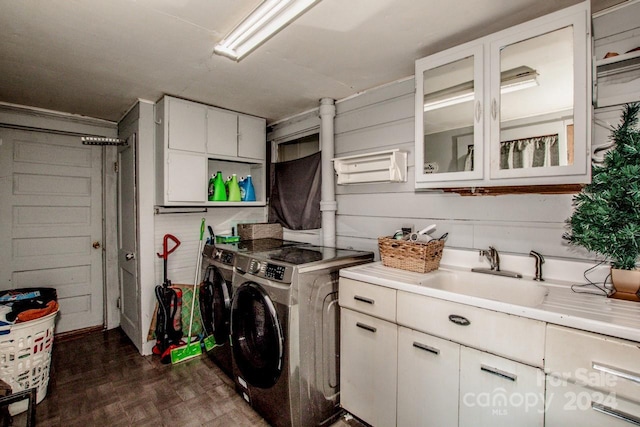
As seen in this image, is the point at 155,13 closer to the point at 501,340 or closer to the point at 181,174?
the point at 181,174

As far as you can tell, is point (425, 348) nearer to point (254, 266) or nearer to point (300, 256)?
point (300, 256)

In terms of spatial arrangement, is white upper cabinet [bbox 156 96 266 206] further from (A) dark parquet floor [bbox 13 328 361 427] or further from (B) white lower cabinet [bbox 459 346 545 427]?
(B) white lower cabinet [bbox 459 346 545 427]

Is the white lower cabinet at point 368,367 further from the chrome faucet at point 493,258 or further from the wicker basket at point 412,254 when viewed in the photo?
the chrome faucet at point 493,258

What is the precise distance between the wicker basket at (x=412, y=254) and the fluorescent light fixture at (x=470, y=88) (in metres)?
0.87

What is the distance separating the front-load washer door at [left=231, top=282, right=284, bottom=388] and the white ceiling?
5.16 ft

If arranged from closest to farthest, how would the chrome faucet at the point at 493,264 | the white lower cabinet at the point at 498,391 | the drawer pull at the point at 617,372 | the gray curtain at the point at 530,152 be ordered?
1. the drawer pull at the point at 617,372
2. the white lower cabinet at the point at 498,391
3. the gray curtain at the point at 530,152
4. the chrome faucet at the point at 493,264

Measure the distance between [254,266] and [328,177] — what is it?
1.11 m

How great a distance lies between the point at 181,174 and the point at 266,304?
1599 millimetres

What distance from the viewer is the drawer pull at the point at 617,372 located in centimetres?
100

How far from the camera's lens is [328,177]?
2.75 meters

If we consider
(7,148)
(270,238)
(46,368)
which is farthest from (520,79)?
(7,148)

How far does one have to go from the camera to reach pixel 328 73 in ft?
7.43

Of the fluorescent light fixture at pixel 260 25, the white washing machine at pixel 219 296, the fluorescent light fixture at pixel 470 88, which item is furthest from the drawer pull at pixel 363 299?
the fluorescent light fixture at pixel 260 25

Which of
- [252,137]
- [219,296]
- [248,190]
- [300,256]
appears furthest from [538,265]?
[252,137]
